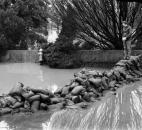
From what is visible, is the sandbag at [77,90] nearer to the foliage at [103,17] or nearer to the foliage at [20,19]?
the foliage at [103,17]

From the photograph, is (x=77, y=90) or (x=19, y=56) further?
(x=19, y=56)

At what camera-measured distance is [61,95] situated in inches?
287

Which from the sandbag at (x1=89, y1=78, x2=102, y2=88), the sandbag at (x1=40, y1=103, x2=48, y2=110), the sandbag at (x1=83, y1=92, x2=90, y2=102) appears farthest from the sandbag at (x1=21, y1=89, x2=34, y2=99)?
the sandbag at (x1=89, y1=78, x2=102, y2=88)

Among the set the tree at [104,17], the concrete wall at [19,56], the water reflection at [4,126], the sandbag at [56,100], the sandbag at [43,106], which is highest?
the tree at [104,17]

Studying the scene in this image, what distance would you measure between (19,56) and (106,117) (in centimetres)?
1433

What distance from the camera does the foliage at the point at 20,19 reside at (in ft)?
60.2

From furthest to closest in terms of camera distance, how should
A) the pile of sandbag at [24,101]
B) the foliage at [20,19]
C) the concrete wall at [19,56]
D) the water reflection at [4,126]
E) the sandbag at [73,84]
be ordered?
the concrete wall at [19,56]
the foliage at [20,19]
the sandbag at [73,84]
the pile of sandbag at [24,101]
the water reflection at [4,126]

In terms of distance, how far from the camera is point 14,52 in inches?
757

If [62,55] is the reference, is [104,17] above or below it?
above

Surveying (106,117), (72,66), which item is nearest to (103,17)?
(72,66)

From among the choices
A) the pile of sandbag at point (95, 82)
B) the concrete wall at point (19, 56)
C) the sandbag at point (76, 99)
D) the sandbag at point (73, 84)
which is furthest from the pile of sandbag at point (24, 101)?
the concrete wall at point (19, 56)

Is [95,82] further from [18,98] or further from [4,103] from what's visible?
[4,103]

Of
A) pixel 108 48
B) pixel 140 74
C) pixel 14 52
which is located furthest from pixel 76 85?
pixel 14 52

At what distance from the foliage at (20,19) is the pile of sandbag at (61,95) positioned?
32.9 ft
